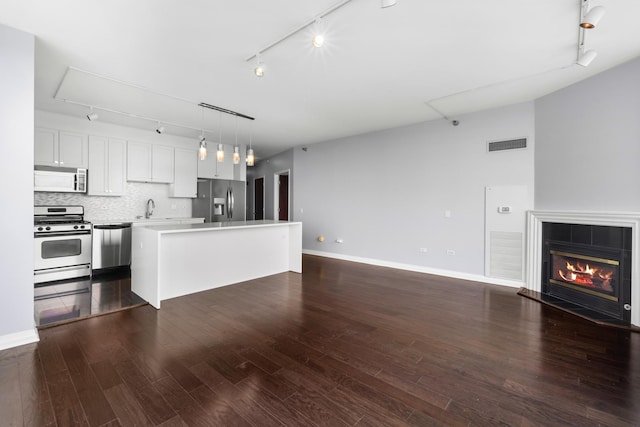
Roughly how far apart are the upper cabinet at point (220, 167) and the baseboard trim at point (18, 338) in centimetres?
445

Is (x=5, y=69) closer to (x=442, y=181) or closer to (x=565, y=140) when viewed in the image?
(x=442, y=181)

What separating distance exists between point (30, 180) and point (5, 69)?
946 millimetres

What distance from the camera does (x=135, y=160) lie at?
554cm

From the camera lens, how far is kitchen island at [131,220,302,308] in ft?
11.5

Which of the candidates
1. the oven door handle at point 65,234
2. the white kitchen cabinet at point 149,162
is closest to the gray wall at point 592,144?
the white kitchen cabinet at point 149,162

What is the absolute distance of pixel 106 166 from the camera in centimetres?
520

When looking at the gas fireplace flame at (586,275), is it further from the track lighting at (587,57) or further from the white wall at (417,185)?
the track lighting at (587,57)

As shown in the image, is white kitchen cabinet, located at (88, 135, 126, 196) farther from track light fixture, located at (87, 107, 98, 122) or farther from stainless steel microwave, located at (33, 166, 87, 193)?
track light fixture, located at (87, 107, 98, 122)

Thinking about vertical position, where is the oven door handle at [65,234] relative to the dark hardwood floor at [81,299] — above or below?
above

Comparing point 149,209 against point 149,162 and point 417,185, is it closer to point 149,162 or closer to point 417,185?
point 149,162

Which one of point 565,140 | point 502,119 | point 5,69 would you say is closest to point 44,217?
point 5,69

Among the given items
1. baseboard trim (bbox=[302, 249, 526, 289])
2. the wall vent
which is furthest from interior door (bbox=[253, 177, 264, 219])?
the wall vent

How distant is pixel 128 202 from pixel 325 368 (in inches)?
216

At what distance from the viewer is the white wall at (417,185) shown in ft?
14.6
